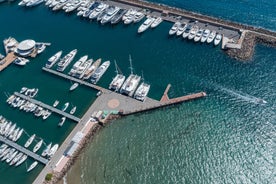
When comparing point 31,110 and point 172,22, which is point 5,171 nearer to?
point 31,110

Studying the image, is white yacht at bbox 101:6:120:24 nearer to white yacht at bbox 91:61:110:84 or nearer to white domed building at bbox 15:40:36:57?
white yacht at bbox 91:61:110:84

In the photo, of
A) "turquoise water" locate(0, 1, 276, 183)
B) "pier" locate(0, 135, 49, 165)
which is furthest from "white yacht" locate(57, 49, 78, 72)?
"pier" locate(0, 135, 49, 165)

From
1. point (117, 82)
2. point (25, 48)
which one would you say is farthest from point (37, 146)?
point (25, 48)

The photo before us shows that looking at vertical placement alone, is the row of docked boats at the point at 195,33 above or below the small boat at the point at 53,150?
above

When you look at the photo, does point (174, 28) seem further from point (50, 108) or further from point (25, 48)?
point (25, 48)

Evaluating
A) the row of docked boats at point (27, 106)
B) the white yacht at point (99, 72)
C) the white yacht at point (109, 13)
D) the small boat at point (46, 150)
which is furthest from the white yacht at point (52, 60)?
the small boat at point (46, 150)

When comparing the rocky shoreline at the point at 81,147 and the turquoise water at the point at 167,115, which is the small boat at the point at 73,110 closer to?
the turquoise water at the point at 167,115

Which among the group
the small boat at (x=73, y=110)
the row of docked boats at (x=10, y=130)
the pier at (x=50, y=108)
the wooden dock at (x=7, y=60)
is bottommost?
the row of docked boats at (x=10, y=130)
